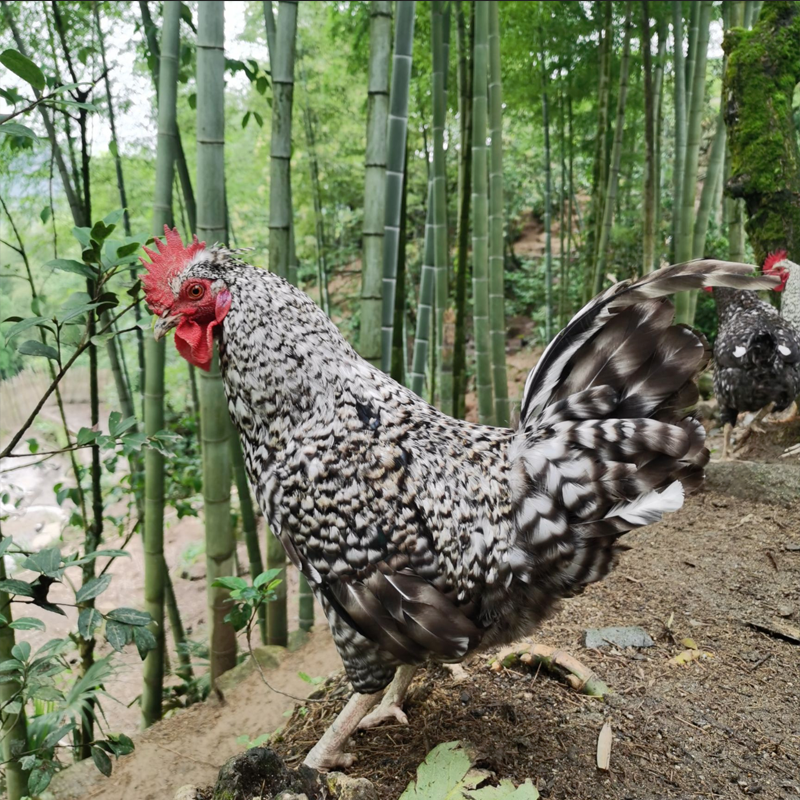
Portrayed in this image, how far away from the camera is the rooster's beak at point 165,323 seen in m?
2.24

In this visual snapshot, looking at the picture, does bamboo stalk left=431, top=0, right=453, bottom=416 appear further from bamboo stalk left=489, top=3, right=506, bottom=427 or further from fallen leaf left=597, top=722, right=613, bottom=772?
fallen leaf left=597, top=722, right=613, bottom=772

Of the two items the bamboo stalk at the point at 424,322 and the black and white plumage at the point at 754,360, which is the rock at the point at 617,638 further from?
the black and white plumage at the point at 754,360

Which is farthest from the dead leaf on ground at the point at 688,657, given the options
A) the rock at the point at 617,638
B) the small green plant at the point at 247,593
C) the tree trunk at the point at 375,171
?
the tree trunk at the point at 375,171

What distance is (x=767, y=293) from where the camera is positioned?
21.0 ft

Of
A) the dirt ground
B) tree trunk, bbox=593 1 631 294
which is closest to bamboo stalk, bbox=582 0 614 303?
tree trunk, bbox=593 1 631 294

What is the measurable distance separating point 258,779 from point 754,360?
4964 mm

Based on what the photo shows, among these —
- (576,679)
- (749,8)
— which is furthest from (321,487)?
(749,8)

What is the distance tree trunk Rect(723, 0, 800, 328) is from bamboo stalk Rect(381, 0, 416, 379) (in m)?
3.22

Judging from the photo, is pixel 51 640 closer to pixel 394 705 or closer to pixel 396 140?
pixel 394 705

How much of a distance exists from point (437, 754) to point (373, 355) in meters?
1.96

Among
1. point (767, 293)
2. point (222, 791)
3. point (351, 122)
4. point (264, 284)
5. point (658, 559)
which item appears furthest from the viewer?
point (351, 122)

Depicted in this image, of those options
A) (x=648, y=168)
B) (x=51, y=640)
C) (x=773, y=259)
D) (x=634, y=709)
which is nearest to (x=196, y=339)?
(x=51, y=640)

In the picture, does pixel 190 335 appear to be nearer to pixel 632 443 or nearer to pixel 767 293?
pixel 632 443

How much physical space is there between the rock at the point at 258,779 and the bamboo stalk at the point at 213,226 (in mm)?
1108
